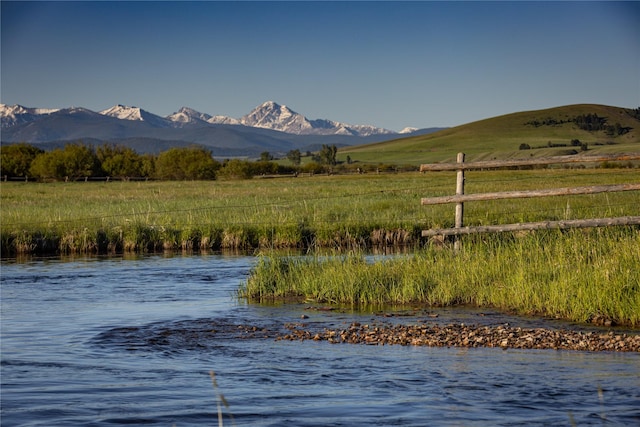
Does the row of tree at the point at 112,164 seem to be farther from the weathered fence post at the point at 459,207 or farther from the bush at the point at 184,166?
the weathered fence post at the point at 459,207

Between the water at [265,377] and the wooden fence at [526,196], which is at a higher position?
the wooden fence at [526,196]

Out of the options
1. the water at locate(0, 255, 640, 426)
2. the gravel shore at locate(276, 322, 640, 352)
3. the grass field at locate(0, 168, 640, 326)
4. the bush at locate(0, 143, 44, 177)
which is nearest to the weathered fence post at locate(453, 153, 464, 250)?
the grass field at locate(0, 168, 640, 326)

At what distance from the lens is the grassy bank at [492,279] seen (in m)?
A: 12.6

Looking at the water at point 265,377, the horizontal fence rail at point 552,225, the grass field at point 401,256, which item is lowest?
the water at point 265,377

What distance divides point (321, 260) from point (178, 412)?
31.6 ft

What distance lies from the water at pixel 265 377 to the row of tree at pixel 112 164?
79204 millimetres

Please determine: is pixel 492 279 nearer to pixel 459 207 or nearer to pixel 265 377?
pixel 459 207

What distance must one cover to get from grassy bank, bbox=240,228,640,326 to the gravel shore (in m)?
1.24

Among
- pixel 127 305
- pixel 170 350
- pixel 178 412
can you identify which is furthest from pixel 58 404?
pixel 127 305

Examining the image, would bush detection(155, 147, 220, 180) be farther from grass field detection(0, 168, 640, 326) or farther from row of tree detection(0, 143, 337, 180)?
grass field detection(0, 168, 640, 326)

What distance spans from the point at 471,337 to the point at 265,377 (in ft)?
10.2

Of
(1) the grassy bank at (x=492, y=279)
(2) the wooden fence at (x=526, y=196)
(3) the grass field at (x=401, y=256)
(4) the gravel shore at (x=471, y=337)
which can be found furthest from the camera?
(2) the wooden fence at (x=526, y=196)

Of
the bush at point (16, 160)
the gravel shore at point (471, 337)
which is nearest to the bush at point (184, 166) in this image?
the bush at point (16, 160)

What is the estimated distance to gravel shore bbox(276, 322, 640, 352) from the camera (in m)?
10.8
